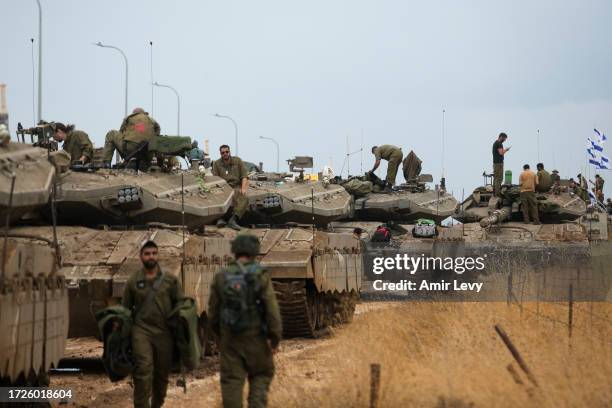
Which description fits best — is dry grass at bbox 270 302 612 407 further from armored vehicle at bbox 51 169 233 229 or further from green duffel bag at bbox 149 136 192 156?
green duffel bag at bbox 149 136 192 156

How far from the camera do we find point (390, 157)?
33094mm

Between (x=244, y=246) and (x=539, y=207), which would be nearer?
(x=244, y=246)

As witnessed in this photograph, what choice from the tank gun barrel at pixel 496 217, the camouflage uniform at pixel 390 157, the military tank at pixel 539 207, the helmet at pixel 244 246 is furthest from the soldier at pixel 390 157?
the helmet at pixel 244 246

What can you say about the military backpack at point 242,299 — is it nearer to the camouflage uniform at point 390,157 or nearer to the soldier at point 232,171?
the soldier at point 232,171

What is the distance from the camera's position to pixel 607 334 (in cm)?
1598

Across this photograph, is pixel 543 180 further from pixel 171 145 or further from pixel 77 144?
pixel 77 144

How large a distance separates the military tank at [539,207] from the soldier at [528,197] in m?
0.33

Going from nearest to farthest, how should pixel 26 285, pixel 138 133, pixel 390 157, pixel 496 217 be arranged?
pixel 26 285
pixel 138 133
pixel 496 217
pixel 390 157

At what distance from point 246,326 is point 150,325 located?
4.91 feet


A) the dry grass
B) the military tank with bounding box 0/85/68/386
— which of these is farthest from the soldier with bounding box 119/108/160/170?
the military tank with bounding box 0/85/68/386

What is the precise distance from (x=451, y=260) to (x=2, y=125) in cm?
1626

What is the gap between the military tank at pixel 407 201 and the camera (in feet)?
103

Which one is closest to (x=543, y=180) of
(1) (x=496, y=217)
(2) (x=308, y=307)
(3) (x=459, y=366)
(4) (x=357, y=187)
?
(1) (x=496, y=217)

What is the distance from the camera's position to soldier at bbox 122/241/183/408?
36.7 feet
